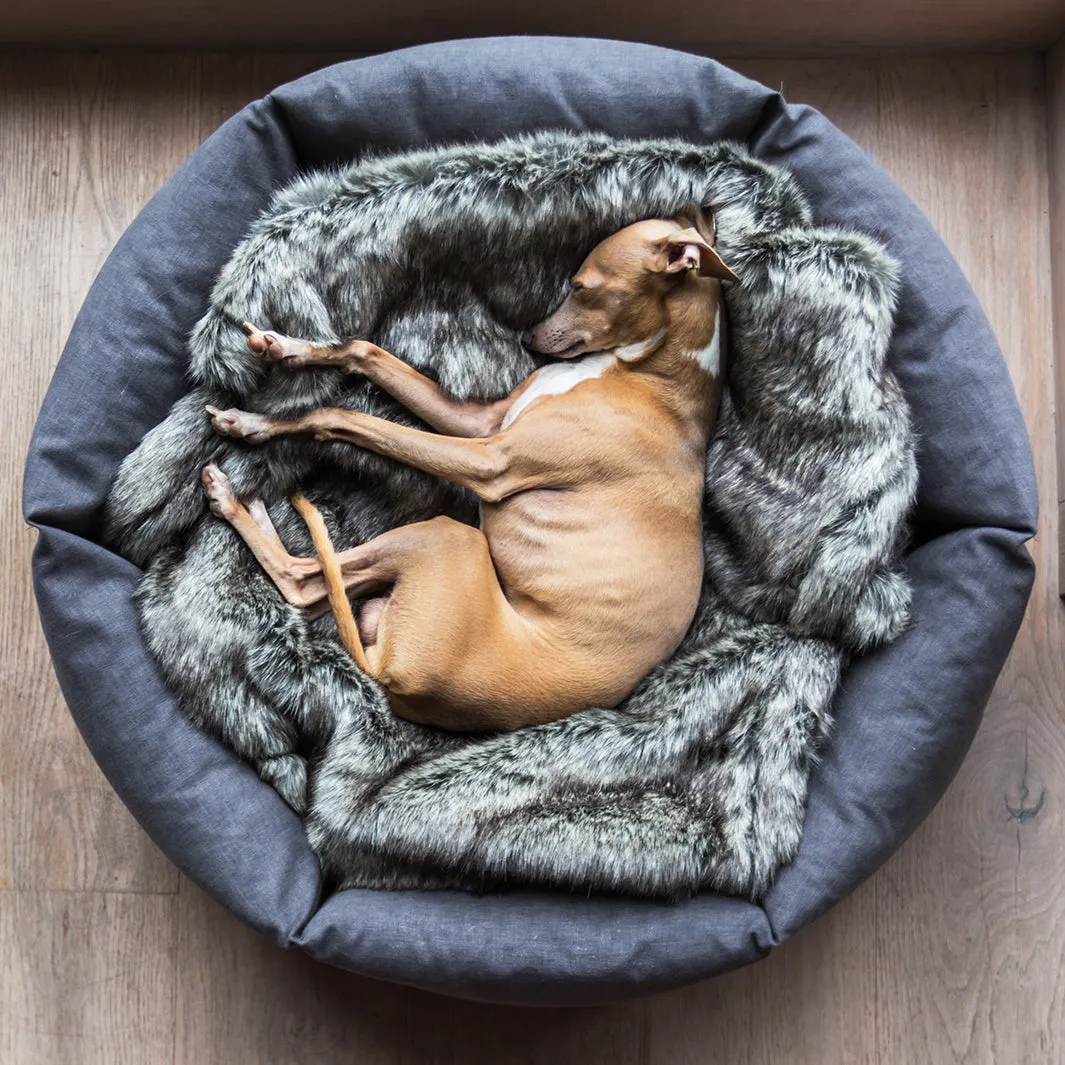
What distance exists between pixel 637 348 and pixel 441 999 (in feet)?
4.23

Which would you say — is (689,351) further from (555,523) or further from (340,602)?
(340,602)

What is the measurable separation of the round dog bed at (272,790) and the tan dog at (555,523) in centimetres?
22

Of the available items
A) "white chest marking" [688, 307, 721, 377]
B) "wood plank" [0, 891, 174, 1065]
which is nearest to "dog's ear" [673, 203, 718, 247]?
"white chest marking" [688, 307, 721, 377]

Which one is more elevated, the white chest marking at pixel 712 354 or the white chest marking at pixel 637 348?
the white chest marking at pixel 637 348

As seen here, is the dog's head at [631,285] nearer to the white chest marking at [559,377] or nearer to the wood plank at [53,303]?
the white chest marking at [559,377]

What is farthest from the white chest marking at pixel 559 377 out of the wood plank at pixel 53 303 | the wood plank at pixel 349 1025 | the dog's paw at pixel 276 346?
the wood plank at pixel 349 1025

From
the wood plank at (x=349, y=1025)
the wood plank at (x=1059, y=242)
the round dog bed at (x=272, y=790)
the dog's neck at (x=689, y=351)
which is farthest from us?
the wood plank at (x=1059, y=242)

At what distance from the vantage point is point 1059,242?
7.09 ft

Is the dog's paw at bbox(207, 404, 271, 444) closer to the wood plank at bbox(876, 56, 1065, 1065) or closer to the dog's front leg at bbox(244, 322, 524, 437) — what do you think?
the dog's front leg at bbox(244, 322, 524, 437)

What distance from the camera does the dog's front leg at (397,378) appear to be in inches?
73.2

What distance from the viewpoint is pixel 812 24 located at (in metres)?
2.11

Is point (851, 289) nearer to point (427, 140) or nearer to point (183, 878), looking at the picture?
point (427, 140)

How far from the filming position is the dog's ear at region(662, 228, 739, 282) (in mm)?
1738

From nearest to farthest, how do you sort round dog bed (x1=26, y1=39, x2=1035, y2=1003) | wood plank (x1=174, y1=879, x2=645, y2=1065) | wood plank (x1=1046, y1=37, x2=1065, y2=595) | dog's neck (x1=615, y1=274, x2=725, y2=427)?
round dog bed (x1=26, y1=39, x2=1035, y2=1003)
dog's neck (x1=615, y1=274, x2=725, y2=427)
wood plank (x1=174, y1=879, x2=645, y2=1065)
wood plank (x1=1046, y1=37, x2=1065, y2=595)
